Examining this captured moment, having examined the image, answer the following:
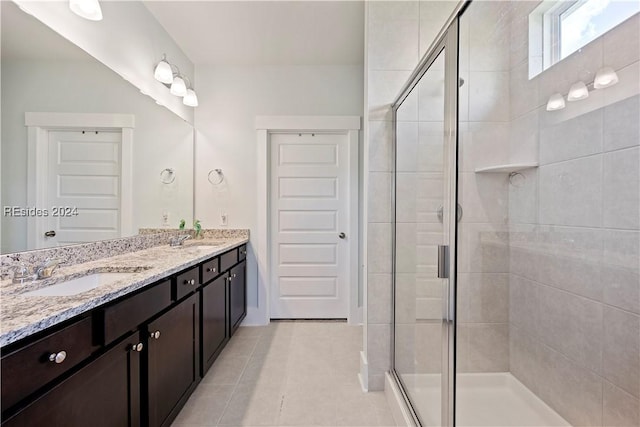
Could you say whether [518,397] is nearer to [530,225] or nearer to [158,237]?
[530,225]

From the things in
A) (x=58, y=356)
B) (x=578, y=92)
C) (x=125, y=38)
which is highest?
(x=125, y=38)

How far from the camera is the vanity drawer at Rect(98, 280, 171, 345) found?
1019 mm

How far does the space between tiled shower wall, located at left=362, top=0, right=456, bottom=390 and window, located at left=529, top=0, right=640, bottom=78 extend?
1.83 feet

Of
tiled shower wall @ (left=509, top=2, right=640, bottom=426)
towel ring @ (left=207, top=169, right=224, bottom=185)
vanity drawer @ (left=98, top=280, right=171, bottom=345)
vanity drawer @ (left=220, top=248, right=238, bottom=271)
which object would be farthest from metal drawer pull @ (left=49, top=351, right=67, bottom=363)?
towel ring @ (left=207, top=169, right=224, bottom=185)

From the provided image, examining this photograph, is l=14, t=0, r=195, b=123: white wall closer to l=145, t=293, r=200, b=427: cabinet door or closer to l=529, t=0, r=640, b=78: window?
l=145, t=293, r=200, b=427: cabinet door

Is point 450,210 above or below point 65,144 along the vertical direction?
below

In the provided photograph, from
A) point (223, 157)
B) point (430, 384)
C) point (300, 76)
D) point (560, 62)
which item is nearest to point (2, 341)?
point (430, 384)

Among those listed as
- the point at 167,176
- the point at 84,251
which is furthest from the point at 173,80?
the point at 84,251

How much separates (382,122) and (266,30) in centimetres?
143

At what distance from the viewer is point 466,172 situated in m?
1.28

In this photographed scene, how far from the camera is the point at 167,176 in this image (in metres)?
2.58

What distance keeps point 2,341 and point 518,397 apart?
220cm

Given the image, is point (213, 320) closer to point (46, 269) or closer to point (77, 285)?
point (77, 285)

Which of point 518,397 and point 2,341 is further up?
point 2,341
